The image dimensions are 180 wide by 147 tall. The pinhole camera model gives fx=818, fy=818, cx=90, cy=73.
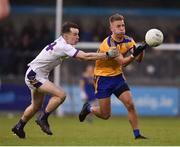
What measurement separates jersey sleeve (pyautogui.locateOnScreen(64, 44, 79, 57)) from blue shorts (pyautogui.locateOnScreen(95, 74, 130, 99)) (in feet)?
3.08

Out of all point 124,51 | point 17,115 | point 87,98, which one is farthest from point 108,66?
point 17,115

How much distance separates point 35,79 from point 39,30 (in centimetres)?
1671

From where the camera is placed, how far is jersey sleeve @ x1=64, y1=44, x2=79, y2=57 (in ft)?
52.1

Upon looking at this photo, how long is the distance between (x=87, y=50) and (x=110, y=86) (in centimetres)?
1627

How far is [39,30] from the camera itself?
3291 centimetres

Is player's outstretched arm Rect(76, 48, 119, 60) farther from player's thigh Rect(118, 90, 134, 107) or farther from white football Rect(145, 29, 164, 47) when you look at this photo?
player's thigh Rect(118, 90, 134, 107)

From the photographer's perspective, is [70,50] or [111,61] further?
[111,61]

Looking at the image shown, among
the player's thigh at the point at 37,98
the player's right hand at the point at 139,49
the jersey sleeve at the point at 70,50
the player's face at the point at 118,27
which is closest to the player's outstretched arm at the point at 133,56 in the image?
the player's right hand at the point at 139,49

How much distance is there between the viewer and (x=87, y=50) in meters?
32.7

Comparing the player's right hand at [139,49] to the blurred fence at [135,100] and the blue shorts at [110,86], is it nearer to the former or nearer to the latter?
the blue shorts at [110,86]

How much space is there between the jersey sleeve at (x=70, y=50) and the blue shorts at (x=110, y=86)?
94cm

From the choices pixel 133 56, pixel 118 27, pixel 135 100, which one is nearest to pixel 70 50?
pixel 118 27

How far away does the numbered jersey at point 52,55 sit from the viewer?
52.7 feet

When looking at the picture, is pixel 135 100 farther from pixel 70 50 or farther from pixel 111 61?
pixel 70 50
